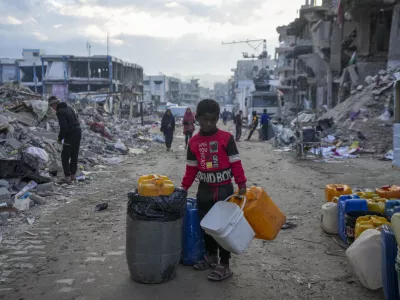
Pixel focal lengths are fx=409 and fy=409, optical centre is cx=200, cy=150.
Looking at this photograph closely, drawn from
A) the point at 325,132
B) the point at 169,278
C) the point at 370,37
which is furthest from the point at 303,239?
the point at 370,37

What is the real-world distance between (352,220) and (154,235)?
2.28 m

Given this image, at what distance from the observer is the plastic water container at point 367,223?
Answer: 161 inches

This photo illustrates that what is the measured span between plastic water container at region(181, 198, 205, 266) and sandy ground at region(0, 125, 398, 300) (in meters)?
0.12

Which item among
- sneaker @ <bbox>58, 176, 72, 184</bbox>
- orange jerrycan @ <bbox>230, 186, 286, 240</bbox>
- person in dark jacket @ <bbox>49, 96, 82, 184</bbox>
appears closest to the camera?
orange jerrycan @ <bbox>230, 186, 286, 240</bbox>

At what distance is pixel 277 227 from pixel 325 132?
14.2 m

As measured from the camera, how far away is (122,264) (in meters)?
4.34

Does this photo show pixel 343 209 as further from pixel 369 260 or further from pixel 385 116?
pixel 385 116

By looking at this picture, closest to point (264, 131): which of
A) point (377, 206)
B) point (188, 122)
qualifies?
point (188, 122)

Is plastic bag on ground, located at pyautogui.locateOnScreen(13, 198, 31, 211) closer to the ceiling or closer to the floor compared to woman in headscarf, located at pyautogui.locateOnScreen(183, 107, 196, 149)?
closer to the floor

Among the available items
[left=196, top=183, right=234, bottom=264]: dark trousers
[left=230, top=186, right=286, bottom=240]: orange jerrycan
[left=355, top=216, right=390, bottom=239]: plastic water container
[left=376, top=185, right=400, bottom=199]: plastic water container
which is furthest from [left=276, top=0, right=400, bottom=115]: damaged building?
[left=196, top=183, right=234, bottom=264]: dark trousers

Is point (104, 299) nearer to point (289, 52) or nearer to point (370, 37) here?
point (370, 37)

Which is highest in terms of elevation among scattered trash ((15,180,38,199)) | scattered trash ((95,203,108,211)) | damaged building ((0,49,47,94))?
damaged building ((0,49,47,94))

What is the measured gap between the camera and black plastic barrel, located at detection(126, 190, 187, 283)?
3582 millimetres

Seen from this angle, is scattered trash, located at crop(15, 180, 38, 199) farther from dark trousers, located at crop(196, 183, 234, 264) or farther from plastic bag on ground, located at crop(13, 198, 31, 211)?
dark trousers, located at crop(196, 183, 234, 264)
